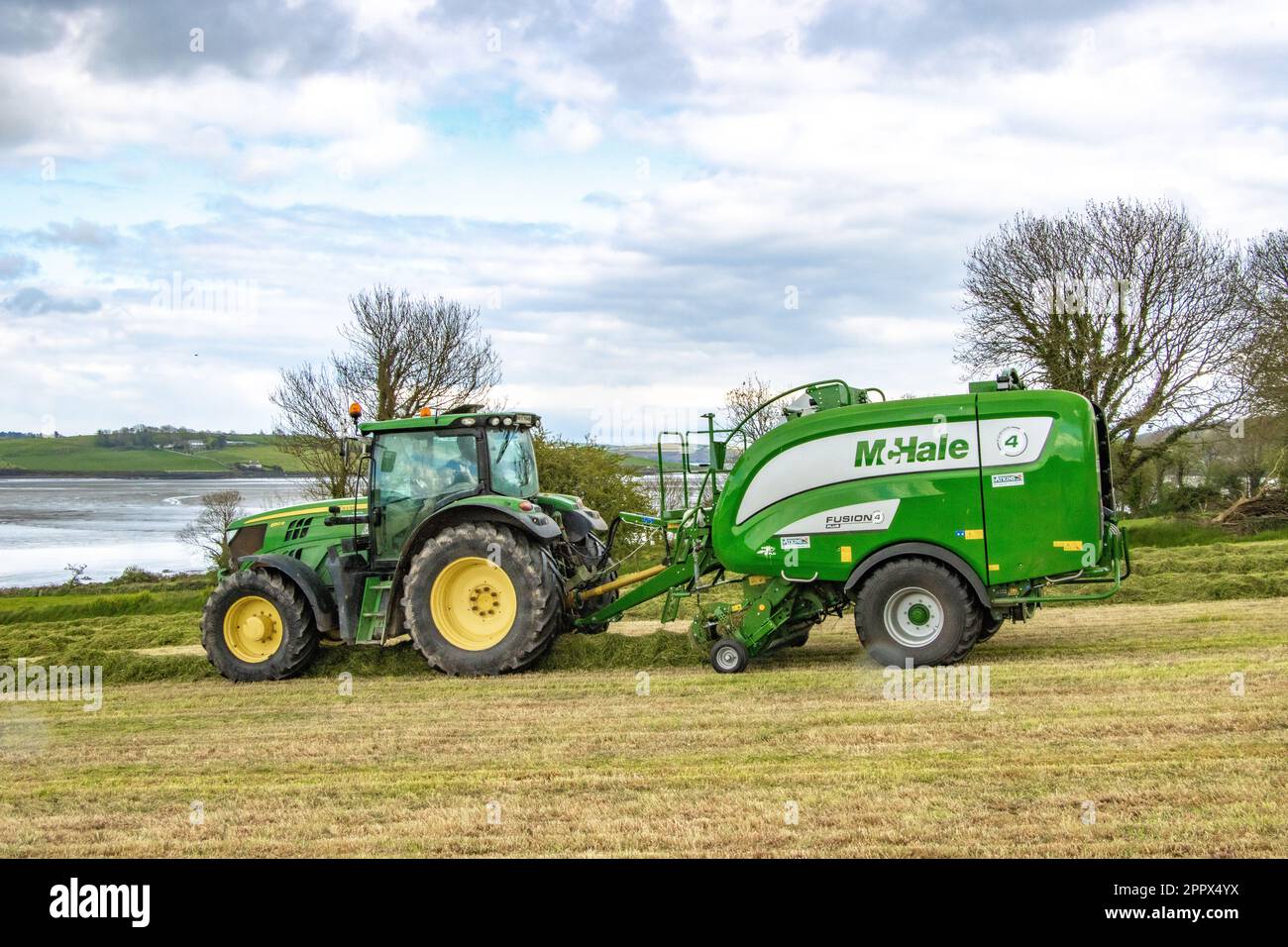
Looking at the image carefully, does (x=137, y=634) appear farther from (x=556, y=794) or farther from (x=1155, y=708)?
(x=1155, y=708)

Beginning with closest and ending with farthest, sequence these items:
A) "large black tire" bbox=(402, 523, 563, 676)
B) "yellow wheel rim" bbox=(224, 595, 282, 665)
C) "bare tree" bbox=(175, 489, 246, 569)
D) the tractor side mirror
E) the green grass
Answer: "large black tire" bbox=(402, 523, 563, 676), the tractor side mirror, "yellow wheel rim" bbox=(224, 595, 282, 665), the green grass, "bare tree" bbox=(175, 489, 246, 569)

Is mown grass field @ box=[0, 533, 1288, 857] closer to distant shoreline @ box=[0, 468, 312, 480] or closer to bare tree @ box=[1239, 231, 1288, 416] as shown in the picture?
bare tree @ box=[1239, 231, 1288, 416]

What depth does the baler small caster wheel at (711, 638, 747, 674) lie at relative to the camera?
996 centimetres

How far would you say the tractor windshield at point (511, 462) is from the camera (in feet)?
35.4

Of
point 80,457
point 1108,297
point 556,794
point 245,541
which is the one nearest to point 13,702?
point 245,541

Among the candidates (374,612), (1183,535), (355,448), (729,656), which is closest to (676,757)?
(729,656)

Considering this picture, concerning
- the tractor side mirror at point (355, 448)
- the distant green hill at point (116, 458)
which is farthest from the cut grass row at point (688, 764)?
the distant green hill at point (116, 458)

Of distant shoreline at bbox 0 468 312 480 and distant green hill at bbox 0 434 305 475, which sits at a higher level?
distant green hill at bbox 0 434 305 475

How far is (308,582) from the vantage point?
1080cm

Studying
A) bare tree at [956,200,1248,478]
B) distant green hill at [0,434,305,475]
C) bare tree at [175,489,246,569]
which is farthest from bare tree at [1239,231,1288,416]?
distant green hill at [0,434,305,475]

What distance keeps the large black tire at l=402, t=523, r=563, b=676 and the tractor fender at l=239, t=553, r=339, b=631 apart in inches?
35.5

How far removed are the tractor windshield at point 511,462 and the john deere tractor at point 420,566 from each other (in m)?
0.01

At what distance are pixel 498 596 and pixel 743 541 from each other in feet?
7.50

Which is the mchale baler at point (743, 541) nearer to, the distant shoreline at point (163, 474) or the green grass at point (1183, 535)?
the green grass at point (1183, 535)
